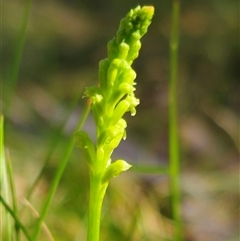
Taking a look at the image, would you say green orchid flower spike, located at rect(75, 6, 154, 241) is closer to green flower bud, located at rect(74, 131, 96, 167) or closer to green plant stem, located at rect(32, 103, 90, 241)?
green flower bud, located at rect(74, 131, 96, 167)

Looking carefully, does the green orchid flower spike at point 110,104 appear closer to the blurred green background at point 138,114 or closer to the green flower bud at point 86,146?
the green flower bud at point 86,146

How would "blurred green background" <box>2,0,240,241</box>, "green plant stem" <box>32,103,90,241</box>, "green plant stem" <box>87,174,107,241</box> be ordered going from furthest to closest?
"blurred green background" <box>2,0,240,241</box> → "green plant stem" <box>32,103,90,241</box> → "green plant stem" <box>87,174,107,241</box>

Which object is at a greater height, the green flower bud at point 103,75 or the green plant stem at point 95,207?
the green flower bud at point 103,75

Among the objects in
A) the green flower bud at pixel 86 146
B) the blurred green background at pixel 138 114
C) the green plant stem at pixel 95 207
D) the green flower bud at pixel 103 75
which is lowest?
the green plant stem at pixel 95 207

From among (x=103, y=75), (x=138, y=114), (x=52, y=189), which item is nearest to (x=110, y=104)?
(x=103, y=75)

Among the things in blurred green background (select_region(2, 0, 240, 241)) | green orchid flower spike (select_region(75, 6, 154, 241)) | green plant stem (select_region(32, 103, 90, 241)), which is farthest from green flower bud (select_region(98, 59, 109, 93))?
blurred green background (select_region(2, 0, 240, 241))

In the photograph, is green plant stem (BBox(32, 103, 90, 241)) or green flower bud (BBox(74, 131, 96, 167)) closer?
green flower bud (BBox(74, 131, 96, 167))

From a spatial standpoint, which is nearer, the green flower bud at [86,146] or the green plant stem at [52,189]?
the green flower bud at [86,146]

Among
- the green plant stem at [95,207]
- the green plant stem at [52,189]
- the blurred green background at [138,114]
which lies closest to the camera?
the green plant stem at [95,207]

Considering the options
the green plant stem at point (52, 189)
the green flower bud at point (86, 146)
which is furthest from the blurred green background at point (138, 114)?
the green flower bud at point (86, 146)
